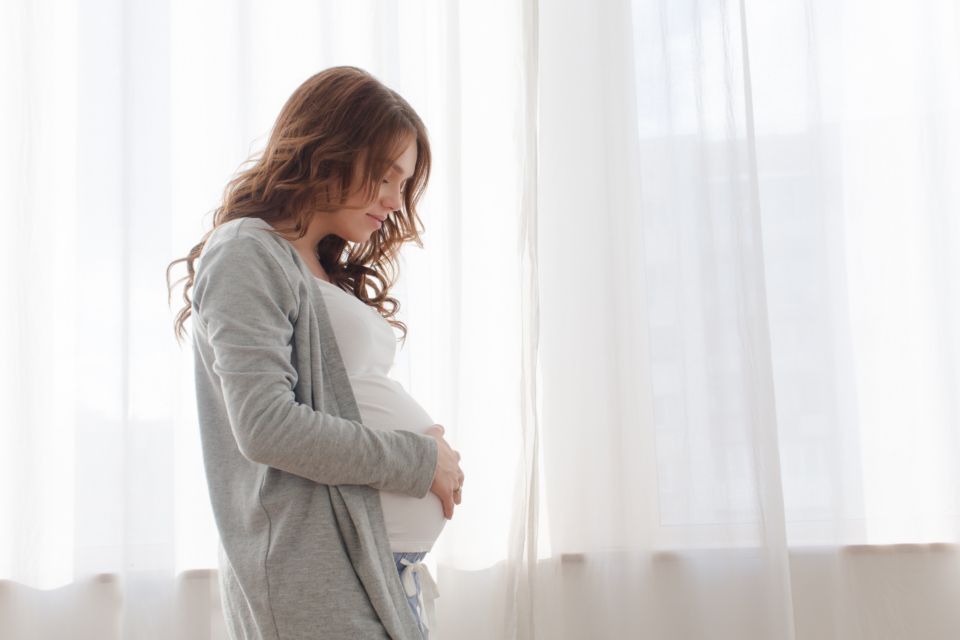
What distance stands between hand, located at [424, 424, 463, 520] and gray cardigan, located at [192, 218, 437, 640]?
0.08 feet

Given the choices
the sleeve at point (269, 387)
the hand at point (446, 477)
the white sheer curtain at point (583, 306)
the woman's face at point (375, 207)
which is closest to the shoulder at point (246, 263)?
the sleeve at point (269, 387)

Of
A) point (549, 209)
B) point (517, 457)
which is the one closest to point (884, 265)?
point (549, 209)

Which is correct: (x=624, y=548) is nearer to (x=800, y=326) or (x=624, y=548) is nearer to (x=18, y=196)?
(x=800, y=326)

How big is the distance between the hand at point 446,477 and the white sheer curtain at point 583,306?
0.54 m

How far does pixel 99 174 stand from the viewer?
174 centimetres

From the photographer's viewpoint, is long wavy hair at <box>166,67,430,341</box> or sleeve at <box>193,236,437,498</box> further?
long wavy hair at <box>166,67,430,341</box>

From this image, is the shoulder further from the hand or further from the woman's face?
the hand

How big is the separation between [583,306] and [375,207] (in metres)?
0.63

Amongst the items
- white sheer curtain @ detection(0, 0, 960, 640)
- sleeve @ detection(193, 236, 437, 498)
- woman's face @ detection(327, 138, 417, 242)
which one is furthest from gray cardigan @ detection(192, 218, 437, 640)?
white sheer curtain @ detection(0, 0, 960, 640)

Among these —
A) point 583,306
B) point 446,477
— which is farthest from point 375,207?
point 583,306

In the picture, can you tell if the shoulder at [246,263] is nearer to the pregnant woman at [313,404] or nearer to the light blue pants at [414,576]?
the pregnant woman at [313,404]

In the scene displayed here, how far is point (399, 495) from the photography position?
100 cm

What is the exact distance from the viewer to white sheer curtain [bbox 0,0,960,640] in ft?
5.22

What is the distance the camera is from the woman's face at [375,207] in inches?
43.4
